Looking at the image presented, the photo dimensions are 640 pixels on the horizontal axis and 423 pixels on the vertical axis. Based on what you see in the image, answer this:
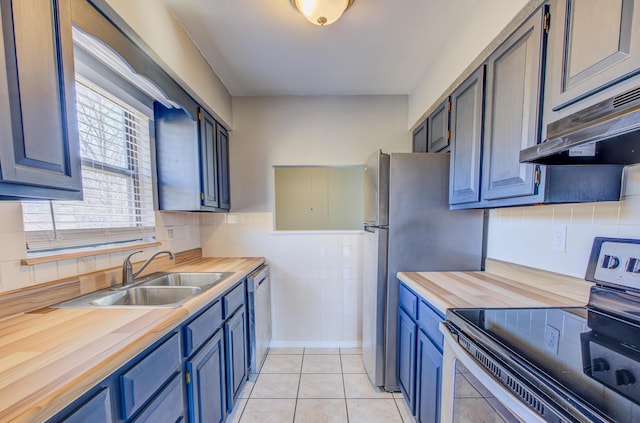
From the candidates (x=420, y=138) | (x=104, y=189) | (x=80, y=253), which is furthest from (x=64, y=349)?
(x=420, y=138)

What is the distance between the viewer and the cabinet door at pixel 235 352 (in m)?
→ 1.51

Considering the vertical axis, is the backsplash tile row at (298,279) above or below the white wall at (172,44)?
below

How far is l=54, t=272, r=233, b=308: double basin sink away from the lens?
1177 mm

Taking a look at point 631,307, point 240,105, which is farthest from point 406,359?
point 240,105

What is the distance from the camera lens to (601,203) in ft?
3.35

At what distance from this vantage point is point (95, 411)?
0.65 metres

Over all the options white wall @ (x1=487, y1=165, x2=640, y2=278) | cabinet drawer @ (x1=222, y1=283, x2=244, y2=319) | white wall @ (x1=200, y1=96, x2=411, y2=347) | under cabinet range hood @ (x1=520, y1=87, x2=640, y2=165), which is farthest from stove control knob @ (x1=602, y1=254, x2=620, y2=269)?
cabinet drawer @ (x1=222, y1=283, x2=244, y2=319)

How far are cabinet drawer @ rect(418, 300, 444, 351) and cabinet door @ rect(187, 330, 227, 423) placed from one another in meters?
1.15

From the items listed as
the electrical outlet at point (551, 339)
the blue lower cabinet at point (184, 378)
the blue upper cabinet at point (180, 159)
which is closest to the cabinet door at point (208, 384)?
the blue lower cabinet at point (184, 378)

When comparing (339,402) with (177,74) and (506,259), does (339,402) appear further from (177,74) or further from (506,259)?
(177,74)

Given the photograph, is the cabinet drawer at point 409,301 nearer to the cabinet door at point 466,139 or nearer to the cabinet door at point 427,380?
the cabinet door at point 427,380

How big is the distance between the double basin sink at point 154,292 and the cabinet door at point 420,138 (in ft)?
6.11

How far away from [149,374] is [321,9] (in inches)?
70.2

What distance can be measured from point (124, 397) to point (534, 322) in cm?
141
